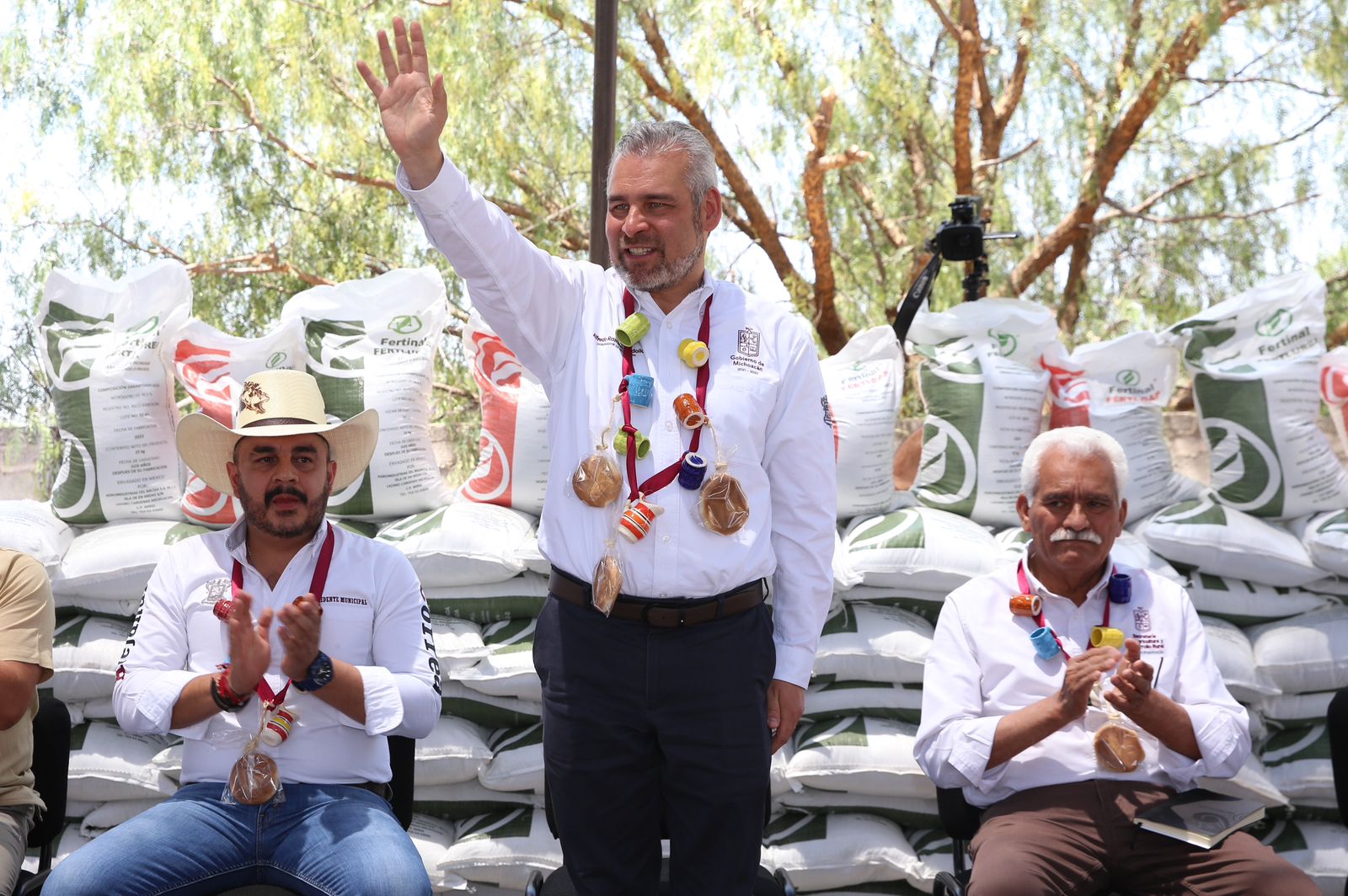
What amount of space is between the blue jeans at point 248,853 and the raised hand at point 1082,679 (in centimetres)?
130

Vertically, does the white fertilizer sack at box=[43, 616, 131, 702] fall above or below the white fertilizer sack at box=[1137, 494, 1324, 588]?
below

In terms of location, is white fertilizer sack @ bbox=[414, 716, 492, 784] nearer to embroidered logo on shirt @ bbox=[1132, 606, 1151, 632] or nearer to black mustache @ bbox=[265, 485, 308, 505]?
black mustache @ bbox=[265, 485, 308, 505]

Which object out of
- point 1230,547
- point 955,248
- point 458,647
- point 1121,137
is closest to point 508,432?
point 458,647

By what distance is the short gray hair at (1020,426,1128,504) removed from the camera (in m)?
2.80

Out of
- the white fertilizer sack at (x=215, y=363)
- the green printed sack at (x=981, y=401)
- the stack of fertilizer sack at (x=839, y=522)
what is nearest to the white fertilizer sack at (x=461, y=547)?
the stack of fertilizer sack at (x=839, y=522)

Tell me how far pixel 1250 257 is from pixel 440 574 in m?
6.30

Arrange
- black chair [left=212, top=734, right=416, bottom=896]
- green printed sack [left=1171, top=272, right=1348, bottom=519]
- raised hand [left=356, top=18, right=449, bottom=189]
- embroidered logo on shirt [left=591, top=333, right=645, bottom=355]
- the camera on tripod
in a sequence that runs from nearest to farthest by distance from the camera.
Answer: raised hand [left=356, top=18, right=449, bottom=189]
embroidered logo on shirt [left=591, top=333, right=645, bottom=355]
black chair [left=212, top=734, right=416, bottom=896]
green printed sack [left=1171, top=272, right=1348, bottom=519]
the camera on tripod

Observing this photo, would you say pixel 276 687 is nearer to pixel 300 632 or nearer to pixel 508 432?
pixel 300 632

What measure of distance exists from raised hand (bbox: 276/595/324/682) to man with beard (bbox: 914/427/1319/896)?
127 cm

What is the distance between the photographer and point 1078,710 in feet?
8.25

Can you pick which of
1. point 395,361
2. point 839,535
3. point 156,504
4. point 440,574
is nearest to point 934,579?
point 839,535

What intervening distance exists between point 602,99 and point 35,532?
205 centimetres

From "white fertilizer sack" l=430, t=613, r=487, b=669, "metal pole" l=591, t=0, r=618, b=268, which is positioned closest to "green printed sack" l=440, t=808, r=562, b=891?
"white fertilizer sack" l=430, t=613, r=487, b=669

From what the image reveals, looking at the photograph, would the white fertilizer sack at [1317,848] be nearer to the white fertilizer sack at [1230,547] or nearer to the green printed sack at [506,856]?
the white fertilizer sack at [1230,547]
